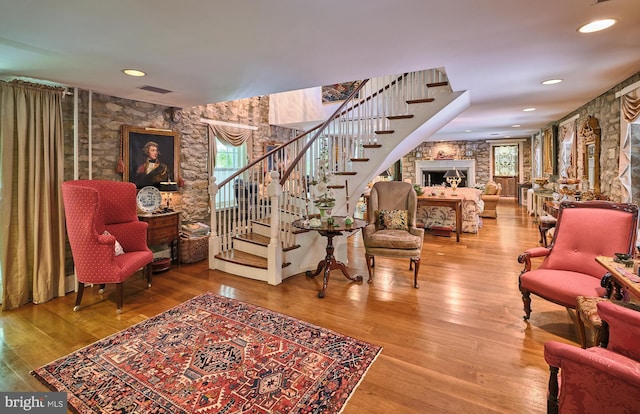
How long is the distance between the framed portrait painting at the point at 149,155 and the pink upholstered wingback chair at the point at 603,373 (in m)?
4.86

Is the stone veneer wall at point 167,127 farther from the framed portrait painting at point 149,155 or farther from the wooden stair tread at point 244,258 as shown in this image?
the wooden stair tread at point 244,258

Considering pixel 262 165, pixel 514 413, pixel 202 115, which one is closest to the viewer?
pixel 514 413

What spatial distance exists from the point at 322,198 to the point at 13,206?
3.29m

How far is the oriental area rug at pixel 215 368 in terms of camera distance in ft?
6.11

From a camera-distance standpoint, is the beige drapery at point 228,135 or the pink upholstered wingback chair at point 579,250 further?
the beige drapery at point 228,135

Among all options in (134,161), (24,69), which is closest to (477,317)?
(134,161)

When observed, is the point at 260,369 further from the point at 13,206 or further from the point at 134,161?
the point at 134,161

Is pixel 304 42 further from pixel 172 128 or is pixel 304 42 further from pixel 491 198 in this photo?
pixel 491 198

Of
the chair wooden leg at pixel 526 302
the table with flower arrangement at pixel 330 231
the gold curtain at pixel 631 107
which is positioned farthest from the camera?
the table with flower arrangement at pixel 330 231

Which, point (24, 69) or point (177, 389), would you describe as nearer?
point (177, 389)

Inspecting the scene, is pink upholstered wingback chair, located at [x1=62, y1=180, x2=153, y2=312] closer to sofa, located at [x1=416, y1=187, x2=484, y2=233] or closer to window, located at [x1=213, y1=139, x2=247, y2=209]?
window, located at [x1=213, y1=139, x2=247, y2=209]

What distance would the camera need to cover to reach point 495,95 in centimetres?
448

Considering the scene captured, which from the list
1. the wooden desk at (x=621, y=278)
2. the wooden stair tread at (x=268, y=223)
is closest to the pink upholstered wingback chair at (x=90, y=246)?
the wooden stair tread at (x=268, y=223)

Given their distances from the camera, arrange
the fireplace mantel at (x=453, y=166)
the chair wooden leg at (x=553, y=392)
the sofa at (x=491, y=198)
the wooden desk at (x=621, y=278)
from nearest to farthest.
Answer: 1. the chair wooden leg at (x=553, y=392)
2. the wooden desk at (x=621, y=278)
3. the sofa at (x=491, y=198)
4. the fireplace mantel at (x=453, y=166)
